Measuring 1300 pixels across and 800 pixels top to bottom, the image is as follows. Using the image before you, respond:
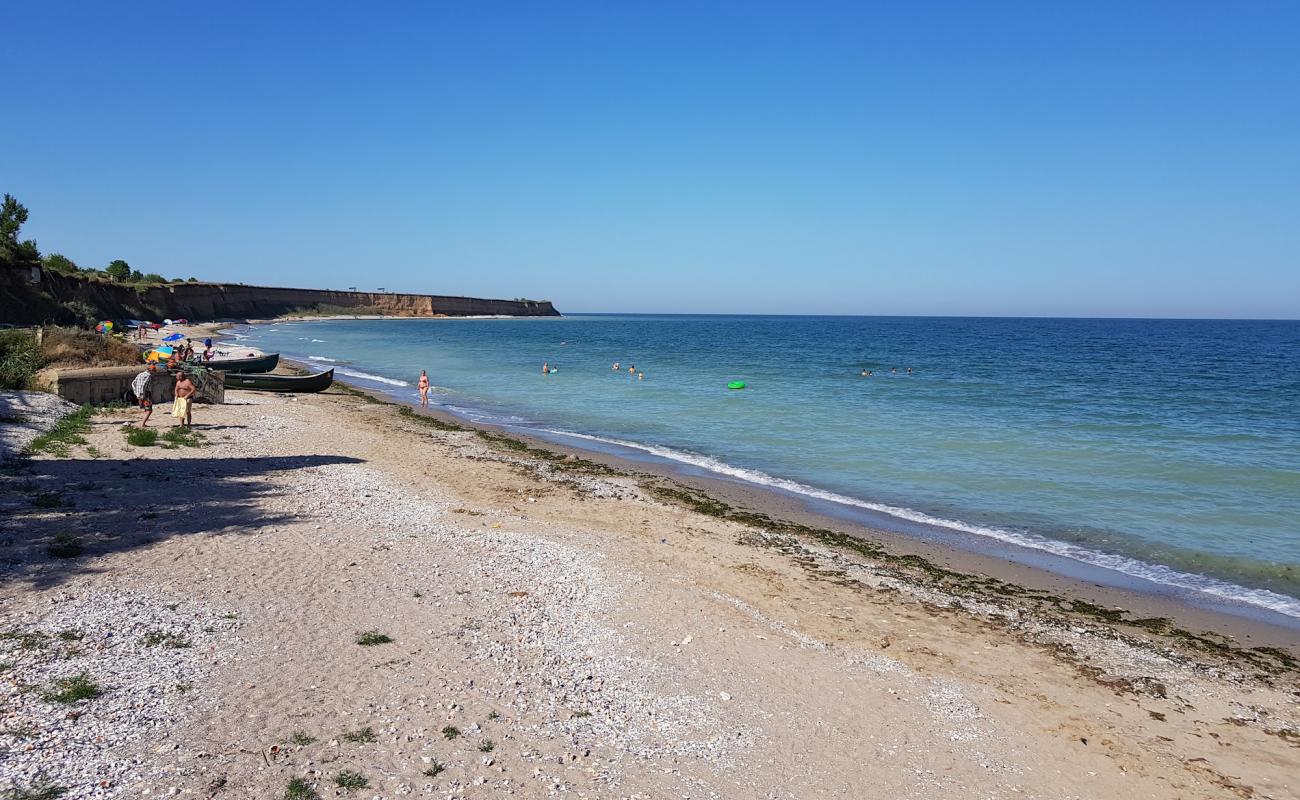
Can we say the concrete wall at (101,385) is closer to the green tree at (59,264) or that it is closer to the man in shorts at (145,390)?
the man in shorts at (145,390)

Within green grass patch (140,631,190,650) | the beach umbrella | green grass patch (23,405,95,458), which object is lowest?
green grass patch (140,631,190,650)

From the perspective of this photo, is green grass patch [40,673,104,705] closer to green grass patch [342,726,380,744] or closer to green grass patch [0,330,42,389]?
green grass patch [342,726,380,744]

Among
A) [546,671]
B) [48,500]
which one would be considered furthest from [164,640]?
[48,500]

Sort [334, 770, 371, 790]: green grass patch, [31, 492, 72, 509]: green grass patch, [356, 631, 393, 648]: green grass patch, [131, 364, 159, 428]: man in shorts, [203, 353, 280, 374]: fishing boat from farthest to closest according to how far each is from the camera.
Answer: [203, 353, 280, 374]: fishing boat → [131, 364, 159, 428]: man in shorts → [31, 492, 72, 509]: green grass patch → [356, 631, 393, 648]: green grass patch → [334, 770, 371, 790]: green grass patch

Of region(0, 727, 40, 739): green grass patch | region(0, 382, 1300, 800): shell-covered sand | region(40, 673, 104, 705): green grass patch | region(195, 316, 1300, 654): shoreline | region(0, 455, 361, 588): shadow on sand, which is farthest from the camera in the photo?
region(195, 316, 1300, 654): shoreline

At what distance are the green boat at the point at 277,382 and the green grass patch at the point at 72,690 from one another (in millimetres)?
23574

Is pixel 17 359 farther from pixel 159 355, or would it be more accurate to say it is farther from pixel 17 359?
pixel 159 355

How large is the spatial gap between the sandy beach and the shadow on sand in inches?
2.3

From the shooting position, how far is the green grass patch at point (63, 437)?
13555 mm

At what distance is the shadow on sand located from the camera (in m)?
8.61

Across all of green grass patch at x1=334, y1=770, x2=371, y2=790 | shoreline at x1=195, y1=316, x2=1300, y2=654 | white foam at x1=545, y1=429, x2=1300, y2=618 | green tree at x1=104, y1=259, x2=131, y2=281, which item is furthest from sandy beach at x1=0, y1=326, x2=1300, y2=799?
green tree at x1=104, y1=259, x2=131, y2=281

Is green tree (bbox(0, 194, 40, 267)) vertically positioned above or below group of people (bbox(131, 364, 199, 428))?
above

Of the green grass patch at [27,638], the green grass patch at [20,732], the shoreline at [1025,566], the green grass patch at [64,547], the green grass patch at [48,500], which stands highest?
the green grass patch at [48,500]

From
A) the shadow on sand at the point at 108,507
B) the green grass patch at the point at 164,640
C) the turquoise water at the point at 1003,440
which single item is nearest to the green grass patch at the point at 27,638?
the green grass patch at the point at 164,640
